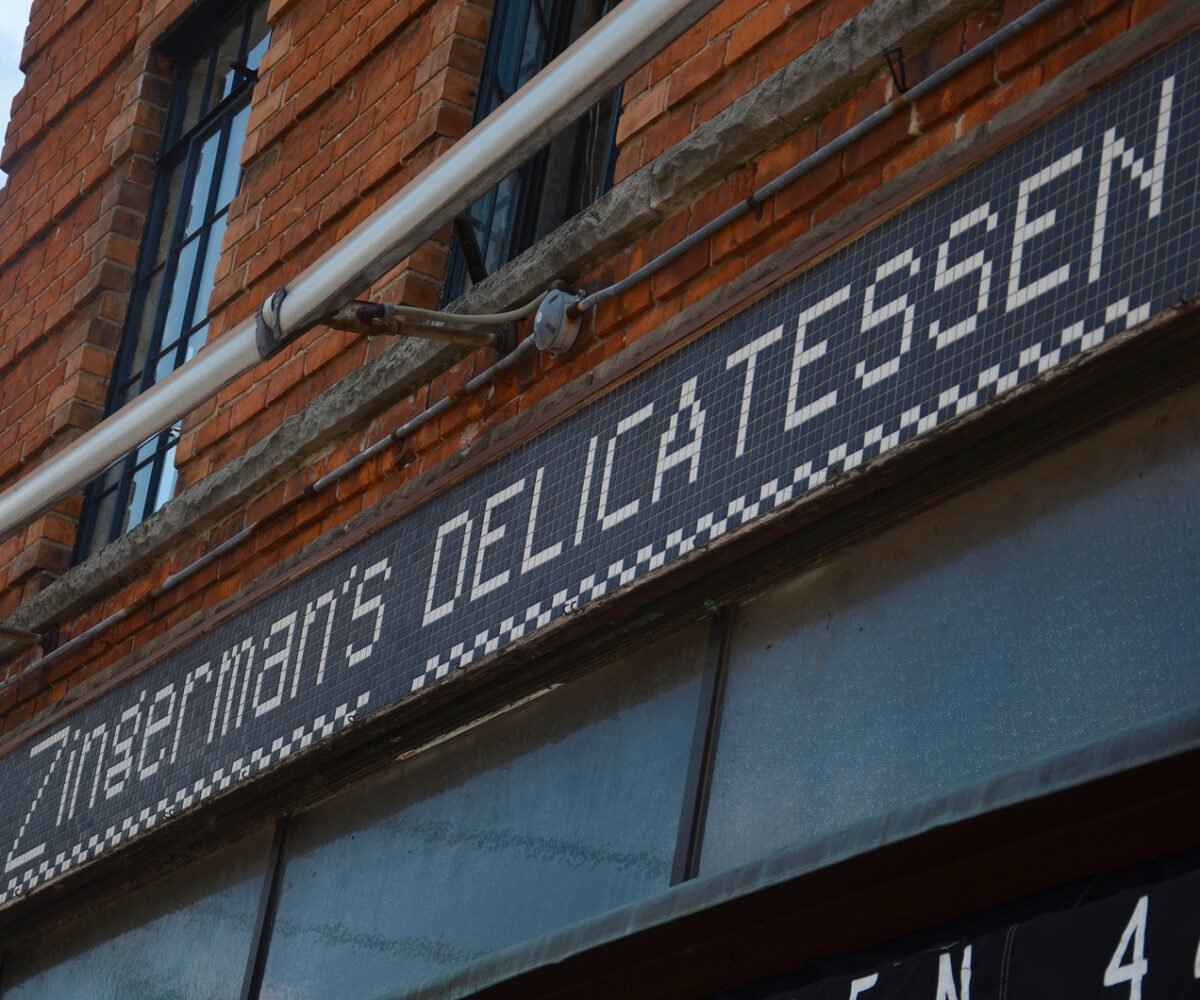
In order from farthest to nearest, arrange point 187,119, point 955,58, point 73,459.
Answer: point 187,119 < point 73,459 < point 955,58

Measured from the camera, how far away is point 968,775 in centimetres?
455

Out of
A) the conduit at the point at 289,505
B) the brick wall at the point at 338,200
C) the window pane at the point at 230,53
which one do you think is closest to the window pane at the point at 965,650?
the brick wall at the point at 338,200

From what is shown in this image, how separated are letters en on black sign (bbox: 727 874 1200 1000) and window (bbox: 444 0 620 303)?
11.6 feet

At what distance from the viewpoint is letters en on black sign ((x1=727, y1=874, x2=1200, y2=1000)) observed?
3605 millimetres

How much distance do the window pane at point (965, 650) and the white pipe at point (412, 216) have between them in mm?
1126

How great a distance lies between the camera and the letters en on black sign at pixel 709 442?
4.42 metres

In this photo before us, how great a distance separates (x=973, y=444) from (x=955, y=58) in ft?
3.16

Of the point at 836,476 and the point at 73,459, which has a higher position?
the point at 73,459

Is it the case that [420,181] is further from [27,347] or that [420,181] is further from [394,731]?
[27,347]

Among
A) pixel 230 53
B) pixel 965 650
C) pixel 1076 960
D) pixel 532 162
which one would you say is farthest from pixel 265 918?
pixel 230 53

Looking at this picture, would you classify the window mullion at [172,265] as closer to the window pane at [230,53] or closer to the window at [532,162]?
the window pane at [230,53]

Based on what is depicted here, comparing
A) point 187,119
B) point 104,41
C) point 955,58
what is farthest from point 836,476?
point 104,41

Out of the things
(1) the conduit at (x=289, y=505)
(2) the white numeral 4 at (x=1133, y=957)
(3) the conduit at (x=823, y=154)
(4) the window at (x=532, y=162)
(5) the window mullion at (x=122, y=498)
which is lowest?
(2) the white numeral 4 at (x=1133, y=957)

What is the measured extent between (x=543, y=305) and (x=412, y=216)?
61 centimetres
